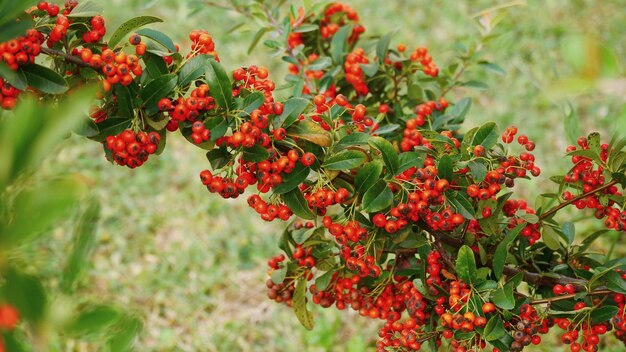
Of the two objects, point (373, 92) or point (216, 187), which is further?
point (373, 92)

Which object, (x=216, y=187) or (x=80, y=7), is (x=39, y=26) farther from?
(x=216, y=187)

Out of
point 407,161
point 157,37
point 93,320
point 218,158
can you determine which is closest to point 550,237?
point 407,161

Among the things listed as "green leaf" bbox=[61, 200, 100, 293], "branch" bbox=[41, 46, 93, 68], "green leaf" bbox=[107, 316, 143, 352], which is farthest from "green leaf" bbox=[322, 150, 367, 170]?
"green leaf" bbox=[61, 200, 100, 293]

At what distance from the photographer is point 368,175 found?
147cm

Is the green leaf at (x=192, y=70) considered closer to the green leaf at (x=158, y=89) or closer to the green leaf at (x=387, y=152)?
the green leaf at (x=158, y=89)

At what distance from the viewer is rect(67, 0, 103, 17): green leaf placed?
1343 mm

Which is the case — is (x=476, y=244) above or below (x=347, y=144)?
below

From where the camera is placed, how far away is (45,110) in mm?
454

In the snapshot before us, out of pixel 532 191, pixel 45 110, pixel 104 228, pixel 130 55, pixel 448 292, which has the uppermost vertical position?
pixel 45 110

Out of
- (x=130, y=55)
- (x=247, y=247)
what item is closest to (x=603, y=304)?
(x=130, y=55)

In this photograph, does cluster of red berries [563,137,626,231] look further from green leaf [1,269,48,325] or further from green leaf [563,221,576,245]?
green leaf [1,269,48,325]

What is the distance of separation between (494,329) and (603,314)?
11.8 inches

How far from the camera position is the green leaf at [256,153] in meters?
1.41

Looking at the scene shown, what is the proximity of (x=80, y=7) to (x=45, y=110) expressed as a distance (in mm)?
1037
